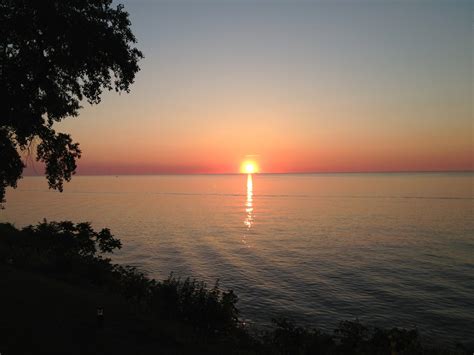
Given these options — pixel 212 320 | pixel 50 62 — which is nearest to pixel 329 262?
pixel 212 320

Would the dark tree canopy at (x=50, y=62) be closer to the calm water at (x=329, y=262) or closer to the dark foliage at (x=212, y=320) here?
the dark foliage at (x=212, y=320)

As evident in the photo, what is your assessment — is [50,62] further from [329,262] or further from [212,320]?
[329,262]

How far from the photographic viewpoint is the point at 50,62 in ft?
54.8

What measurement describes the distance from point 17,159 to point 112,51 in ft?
26.4

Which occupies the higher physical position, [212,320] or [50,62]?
[50,62]

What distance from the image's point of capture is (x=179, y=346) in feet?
39.9

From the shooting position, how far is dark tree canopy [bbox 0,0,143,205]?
15.7 m

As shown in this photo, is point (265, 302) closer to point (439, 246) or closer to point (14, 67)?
point (14, 67)

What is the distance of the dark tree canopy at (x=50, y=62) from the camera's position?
1566 cm

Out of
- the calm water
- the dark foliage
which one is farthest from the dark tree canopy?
the calm water

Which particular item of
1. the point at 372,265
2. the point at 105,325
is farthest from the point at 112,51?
the point at 372,265

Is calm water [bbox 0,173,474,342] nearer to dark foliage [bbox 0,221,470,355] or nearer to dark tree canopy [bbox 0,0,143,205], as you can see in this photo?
dark foliage [bbox 0,221,470,355]

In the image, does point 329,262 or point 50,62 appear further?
point 329,262

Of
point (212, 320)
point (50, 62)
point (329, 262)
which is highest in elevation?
point (50, 62)
